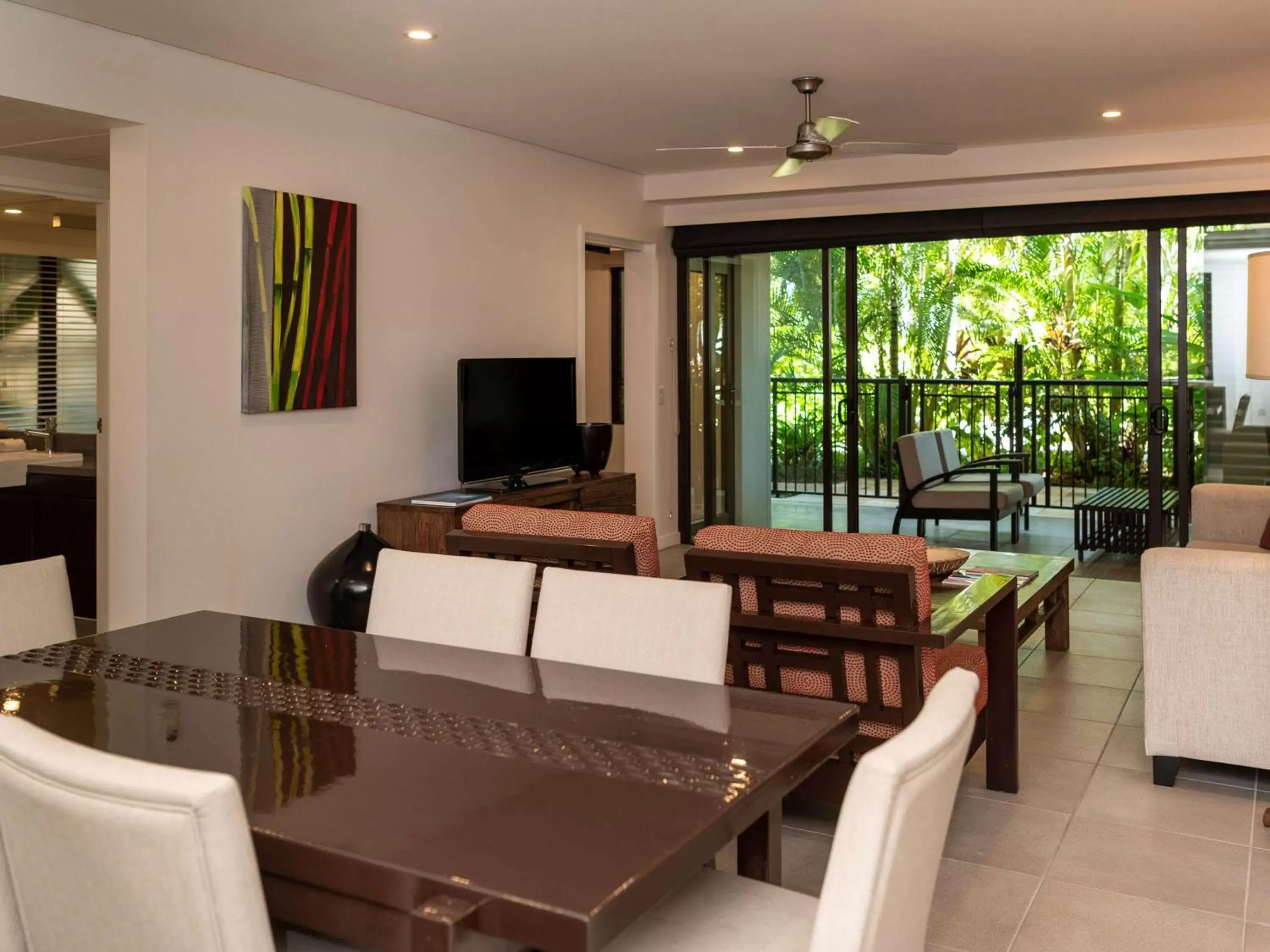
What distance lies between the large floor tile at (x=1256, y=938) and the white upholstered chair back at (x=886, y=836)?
5.27 feet

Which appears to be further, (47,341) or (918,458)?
(47,341)

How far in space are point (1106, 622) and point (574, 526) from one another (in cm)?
364

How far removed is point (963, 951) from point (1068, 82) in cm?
409

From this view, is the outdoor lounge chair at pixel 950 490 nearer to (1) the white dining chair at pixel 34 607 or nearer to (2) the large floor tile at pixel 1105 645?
(2) the large floor tile at pixel 1105 645

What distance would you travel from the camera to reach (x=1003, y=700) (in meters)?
3.67

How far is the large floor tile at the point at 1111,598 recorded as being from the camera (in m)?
6.38

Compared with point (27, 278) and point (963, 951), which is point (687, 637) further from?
point (27, 278)

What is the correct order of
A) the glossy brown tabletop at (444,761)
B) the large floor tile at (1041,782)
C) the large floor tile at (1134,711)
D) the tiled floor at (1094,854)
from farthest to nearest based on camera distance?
1. the large floor tile at (1134,711)
2. the large floor tile at (1041,782)
3. the tiled floor at (1094,854)
4. the glossy brown tabletop at (444,761)

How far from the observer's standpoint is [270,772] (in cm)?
170

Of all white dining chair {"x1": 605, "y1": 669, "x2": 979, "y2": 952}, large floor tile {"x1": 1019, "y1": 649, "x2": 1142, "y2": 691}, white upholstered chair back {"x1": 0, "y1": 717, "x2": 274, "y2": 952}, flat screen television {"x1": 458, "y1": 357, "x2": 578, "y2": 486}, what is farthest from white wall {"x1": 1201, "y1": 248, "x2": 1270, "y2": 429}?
white upholstered chair back {"x1": 0, "y1": 717, "x2": 274, "y2": 952}

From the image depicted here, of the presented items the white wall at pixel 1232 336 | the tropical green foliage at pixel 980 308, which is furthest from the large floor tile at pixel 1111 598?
the tropical green foliage at pixel 980 308

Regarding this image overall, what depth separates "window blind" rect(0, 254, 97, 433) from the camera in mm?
8109

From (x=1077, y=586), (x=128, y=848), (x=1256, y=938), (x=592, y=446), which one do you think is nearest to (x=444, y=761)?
(x=128, y=848)

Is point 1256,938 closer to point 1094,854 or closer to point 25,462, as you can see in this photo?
point 1094,854
